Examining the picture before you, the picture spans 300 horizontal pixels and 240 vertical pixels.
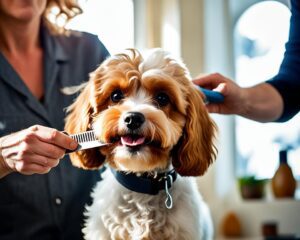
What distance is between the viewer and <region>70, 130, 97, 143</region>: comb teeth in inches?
45.6

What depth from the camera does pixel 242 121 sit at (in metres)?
3.21

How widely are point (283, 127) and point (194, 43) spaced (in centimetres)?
72

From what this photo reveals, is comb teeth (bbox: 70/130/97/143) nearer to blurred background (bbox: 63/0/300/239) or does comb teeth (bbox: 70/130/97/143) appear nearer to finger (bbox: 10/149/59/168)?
finger (bbox: 10/149/59/168)

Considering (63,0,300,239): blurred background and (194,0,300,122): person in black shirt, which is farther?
(63,0,300,239): blurred background

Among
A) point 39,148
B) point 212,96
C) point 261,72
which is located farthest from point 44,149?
point 261,72

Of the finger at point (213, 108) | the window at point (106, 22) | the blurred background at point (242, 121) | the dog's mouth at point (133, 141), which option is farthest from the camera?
the blurred background at point (242, 121)

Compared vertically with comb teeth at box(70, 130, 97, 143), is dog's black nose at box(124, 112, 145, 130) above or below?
above

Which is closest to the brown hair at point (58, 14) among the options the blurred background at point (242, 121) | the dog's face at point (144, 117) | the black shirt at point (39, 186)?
the black shirt at point (39, 186)

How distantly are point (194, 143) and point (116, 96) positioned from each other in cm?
22

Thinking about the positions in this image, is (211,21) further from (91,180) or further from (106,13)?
(91,180)

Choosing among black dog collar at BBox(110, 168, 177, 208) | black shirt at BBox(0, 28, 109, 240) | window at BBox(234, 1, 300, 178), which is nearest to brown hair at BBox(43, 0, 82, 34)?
black shirt at BBox(0, 28, 109, 240)

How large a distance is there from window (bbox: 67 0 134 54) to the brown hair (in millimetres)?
25

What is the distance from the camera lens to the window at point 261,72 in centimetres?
313

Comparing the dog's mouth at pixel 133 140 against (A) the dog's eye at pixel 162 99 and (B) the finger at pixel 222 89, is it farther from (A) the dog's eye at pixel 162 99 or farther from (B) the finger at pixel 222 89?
(B) the finger at pixel 222 89
